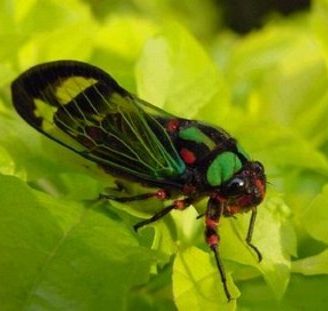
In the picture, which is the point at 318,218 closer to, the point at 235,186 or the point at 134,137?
the point at 235,186

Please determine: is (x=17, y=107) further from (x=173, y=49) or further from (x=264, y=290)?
(x=264, y=290)

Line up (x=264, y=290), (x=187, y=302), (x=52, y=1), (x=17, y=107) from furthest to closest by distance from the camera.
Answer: (x=52, y=1)
(x=17, y=107)
(x=264, y=290)
(x=187, y=302)

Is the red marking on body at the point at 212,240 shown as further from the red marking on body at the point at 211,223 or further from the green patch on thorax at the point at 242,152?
the green patch on thorax at the point at 242,152

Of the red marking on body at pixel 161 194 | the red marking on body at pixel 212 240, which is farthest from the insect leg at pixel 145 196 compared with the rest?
the red marking on body at pixel 212 240

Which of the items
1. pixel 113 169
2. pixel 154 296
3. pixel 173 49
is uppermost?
pixel 173 49

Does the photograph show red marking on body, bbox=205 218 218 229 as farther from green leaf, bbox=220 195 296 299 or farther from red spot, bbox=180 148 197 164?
red spot, bbox=180 148 197 164

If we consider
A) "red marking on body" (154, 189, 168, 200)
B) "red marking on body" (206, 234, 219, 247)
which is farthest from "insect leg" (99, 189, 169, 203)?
"red marking on body" (206, 234, 219, 247)

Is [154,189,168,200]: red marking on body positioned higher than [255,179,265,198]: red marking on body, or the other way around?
[255,179,265,198]: red marking on body

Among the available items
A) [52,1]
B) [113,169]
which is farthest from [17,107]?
[52,1]
